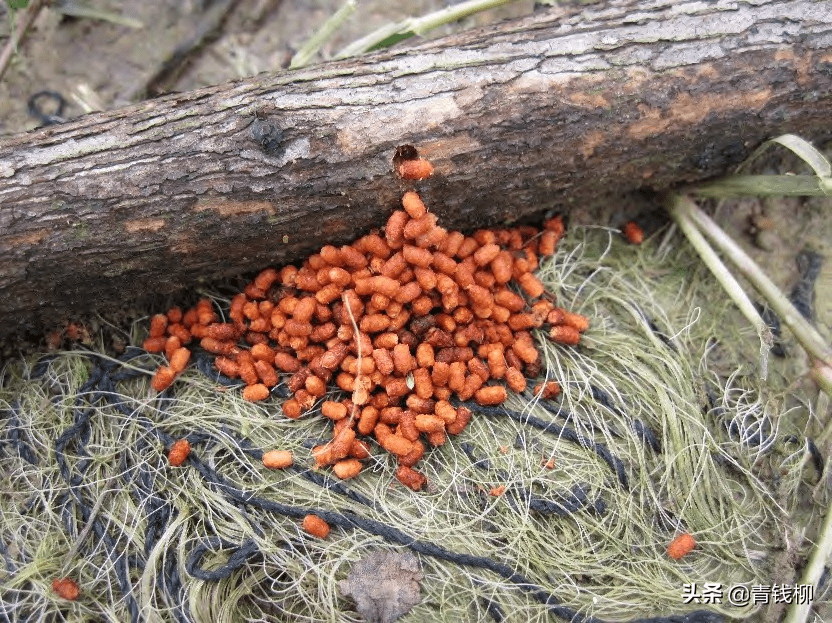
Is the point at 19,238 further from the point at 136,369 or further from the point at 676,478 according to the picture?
the point at 676,478

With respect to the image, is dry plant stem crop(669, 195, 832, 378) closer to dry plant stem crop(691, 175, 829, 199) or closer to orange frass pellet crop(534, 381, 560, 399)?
dry plant stem crop(691, 175, 829, 199)

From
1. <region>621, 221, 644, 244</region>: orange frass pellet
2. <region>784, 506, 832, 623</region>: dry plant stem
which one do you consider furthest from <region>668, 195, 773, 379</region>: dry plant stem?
<region>784, 506, 832, 623</region>: dry plant stem

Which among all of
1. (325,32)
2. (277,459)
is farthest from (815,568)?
(325,32)

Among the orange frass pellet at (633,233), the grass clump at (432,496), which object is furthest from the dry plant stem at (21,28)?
the orange frass pellet at (633,233)

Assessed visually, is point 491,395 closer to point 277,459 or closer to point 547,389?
point 547,389

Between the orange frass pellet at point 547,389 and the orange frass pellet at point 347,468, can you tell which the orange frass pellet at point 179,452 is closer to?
the orange frass pellet at point 347,468

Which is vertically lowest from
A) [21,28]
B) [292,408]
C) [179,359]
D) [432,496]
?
[432,496]
